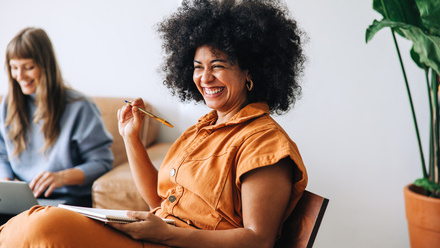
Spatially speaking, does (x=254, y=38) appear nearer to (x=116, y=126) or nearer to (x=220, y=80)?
(x=220, y=80)

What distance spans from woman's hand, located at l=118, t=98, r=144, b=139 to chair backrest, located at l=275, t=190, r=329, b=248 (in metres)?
0.57

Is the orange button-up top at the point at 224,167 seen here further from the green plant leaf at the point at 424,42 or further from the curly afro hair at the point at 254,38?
the green plant leaf at the point at 424,42

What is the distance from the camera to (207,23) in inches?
51.7

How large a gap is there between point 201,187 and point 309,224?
0.29 meters

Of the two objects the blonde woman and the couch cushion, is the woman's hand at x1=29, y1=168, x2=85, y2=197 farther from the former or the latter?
the couch cushion

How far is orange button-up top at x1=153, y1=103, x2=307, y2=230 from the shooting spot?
3.67ft

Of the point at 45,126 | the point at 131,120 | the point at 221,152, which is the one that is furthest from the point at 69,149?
the point at 221,152

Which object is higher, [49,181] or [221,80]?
[221,80]

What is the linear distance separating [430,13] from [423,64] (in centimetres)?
29

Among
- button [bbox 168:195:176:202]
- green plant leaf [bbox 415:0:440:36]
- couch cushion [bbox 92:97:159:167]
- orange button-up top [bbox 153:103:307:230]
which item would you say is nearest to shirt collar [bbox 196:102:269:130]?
orange button-up top [bbox 153:103:307:230]

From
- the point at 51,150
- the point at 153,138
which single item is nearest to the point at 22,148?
the point at 51,150

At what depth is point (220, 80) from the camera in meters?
1.28

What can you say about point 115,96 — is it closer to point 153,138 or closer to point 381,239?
point 153,138

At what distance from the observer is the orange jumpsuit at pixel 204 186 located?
3.22ft
